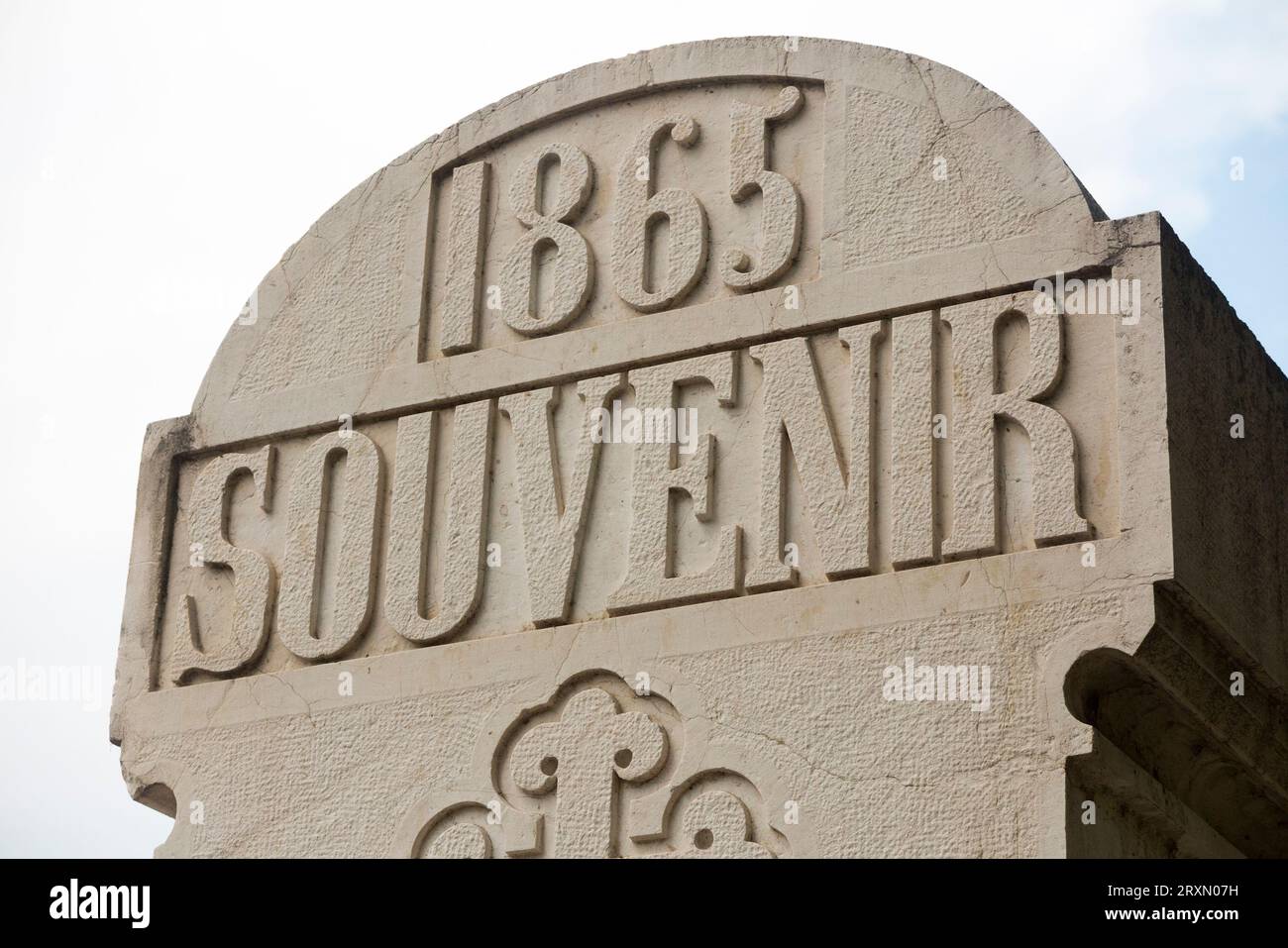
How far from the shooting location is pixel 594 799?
657 centimetres

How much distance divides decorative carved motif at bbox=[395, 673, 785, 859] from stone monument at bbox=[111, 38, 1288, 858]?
0.5 inches

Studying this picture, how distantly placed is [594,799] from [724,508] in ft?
2.97

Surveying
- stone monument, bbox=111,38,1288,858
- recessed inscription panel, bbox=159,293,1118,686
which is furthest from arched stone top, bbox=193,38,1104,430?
recessed inscription panel, bbox=159,293,1118,686

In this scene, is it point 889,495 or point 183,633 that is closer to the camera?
point 889,495

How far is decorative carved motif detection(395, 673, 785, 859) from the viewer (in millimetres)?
6395

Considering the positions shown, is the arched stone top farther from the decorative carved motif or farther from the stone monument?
the decorative carved motif

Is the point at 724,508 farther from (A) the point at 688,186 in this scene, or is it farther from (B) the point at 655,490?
(A) the point at 688,186

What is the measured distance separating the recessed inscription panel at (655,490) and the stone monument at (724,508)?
1 cm

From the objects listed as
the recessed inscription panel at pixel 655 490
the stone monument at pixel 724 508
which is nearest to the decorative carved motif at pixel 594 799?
the stone monument at pixel 724 508

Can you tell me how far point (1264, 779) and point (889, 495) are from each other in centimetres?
139

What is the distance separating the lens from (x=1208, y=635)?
634 cm

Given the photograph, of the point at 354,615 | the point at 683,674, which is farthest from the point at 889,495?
the point at 354,615
